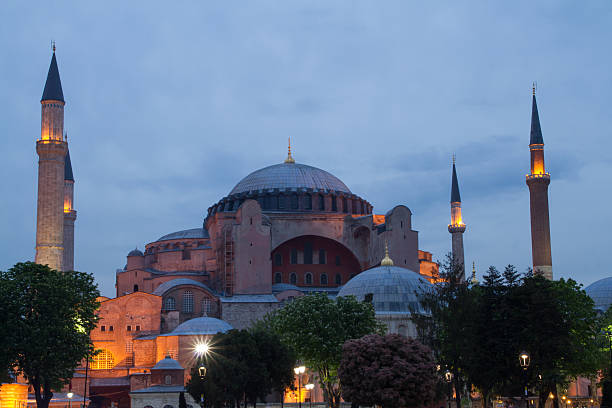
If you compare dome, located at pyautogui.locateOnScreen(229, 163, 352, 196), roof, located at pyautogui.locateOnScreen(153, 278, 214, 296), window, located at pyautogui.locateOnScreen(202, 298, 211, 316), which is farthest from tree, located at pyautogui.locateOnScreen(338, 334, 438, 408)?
dome, located at pyautogui.locateOnScreen(229, 163, 352, 196)

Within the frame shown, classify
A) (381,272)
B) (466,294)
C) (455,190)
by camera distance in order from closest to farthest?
(466,294), (381,272), (455,190)

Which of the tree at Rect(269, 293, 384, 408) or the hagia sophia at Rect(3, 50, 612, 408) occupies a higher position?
the hagia sophia at Rect(3, 50, 612, 408)

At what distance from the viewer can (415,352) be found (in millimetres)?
29188

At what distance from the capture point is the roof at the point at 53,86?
51.6 metres

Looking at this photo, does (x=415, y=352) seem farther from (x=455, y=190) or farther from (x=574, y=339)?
(x=455, y=190)

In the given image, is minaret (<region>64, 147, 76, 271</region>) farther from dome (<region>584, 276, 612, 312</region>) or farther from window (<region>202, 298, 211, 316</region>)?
dome (<region>584, 276, 612, 312</region>)

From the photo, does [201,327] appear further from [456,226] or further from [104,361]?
[456,226]

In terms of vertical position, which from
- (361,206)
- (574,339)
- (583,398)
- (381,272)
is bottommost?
(583,398)

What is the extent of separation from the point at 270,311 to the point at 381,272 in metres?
8.20

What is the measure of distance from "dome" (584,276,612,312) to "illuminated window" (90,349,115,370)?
34189 mm

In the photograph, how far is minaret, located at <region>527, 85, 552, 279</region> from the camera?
57.0 m

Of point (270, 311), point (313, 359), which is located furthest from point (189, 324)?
point (313, 359)

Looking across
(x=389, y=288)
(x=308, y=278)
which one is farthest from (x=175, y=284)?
(x=389, y=288)

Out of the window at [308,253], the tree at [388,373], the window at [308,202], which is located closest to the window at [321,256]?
the window at [308,253]
